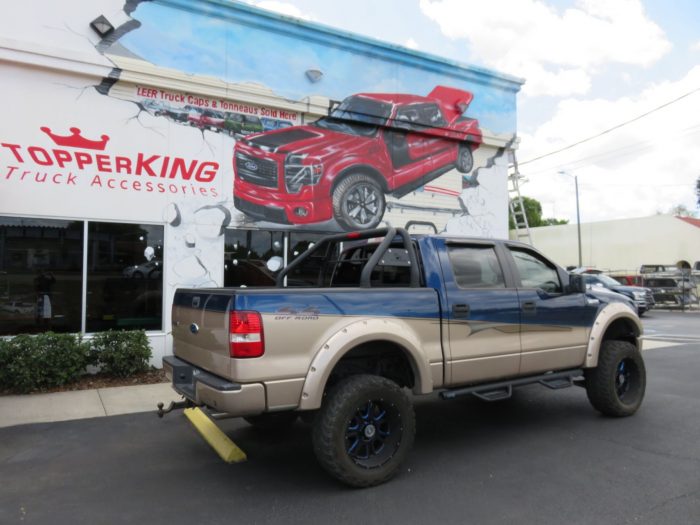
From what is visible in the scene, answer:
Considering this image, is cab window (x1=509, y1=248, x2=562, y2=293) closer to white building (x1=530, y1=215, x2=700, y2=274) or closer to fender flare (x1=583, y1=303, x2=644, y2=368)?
fender flare (x1=583, y1=303, x2=644, y2=368)

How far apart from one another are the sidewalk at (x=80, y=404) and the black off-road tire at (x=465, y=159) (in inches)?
322

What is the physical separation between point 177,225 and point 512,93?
8.90m

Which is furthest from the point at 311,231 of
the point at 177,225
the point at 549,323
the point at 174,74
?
the point at 549,323

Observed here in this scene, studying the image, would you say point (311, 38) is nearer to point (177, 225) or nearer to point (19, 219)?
point (177, 225)

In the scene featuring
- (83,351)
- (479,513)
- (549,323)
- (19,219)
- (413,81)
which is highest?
(413,81)

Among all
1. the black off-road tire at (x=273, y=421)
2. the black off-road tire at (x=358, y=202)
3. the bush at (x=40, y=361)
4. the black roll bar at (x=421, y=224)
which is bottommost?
the black off-road tire at (x=273, y=421)

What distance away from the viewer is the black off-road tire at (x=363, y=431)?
377 cm

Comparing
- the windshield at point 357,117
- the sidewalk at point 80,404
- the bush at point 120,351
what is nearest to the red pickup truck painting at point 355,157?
the windshield at point 357,117

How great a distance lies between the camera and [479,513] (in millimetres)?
3533

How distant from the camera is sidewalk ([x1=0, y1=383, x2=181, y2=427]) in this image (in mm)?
5863

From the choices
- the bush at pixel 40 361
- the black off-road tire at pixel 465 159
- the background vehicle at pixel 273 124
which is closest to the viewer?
the bush at pixel 40 361

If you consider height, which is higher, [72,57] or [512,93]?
[512,93]

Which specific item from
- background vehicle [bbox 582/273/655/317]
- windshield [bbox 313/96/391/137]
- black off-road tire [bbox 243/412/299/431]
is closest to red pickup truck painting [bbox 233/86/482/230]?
windshield [bbox 313/96/391/137]

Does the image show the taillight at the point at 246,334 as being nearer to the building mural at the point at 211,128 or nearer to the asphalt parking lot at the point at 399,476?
the asphalt parking lot at the point at 399,476
